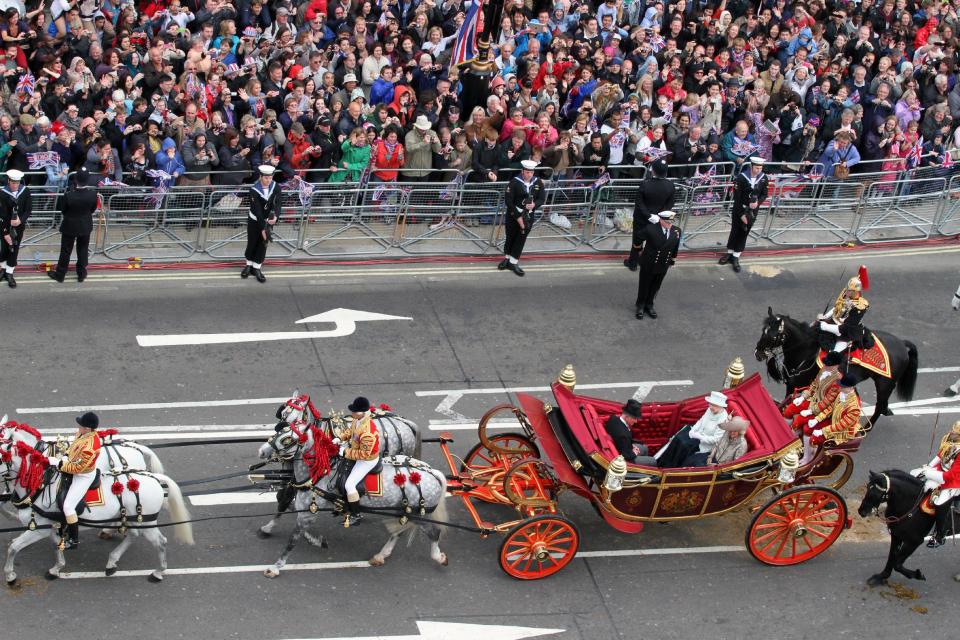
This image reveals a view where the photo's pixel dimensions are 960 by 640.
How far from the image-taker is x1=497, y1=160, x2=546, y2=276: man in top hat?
1884 centimetres

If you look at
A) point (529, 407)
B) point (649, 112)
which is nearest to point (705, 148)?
point (649, 112)

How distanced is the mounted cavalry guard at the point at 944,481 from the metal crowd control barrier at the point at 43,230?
12.1m

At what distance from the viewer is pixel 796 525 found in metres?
12.9

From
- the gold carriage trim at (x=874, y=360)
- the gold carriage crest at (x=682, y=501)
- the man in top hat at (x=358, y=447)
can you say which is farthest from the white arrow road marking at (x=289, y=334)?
the gold carriage trim at (x=874, y=360)

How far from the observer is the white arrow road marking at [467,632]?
39.0ft

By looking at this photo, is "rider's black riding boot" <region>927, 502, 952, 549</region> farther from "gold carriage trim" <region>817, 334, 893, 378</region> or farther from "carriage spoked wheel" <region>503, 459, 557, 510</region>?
"carriage spoked wheel" <region>503, 459, 557, 510</region>

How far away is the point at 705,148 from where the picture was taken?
69.8 ft

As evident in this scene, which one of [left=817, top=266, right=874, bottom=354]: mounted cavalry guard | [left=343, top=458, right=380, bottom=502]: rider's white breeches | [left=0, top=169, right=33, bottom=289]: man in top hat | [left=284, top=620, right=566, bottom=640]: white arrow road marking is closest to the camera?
[left=284, top=620, right=566, bottom=640]: white arrow road marking

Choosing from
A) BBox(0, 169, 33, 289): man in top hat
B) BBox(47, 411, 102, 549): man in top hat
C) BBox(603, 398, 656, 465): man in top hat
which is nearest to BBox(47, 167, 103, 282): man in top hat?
BBox(0, 169, 33, 289): man in top hat

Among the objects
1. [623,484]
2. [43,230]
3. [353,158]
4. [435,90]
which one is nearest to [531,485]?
[623,484]

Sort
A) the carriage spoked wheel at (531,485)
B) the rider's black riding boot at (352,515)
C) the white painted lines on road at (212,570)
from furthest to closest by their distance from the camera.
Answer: the carriage spoked wheel at (531,485) < the white painted lines on road at (212,570) < the rider's black riding boot at (352,515)

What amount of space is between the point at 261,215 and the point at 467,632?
7.97 metres

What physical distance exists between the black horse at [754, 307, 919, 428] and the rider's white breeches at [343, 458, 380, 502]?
533 centimetres

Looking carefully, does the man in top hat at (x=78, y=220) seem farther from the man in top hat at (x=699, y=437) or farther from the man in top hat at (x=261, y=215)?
the man in top hat at (x=699, y=437)
